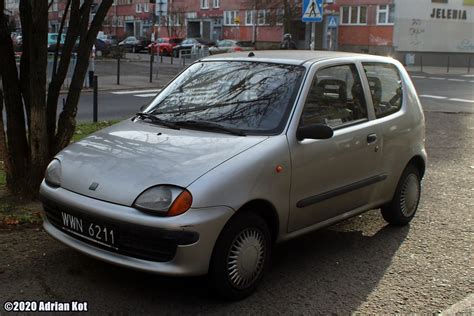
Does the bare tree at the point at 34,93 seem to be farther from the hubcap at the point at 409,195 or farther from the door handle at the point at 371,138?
the hubcap at the point at 409,195

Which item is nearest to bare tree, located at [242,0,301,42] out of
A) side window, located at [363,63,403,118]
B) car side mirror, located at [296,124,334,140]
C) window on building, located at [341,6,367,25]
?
window on building, located at [341,6,367,25]

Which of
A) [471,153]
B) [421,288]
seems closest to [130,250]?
[421,288]

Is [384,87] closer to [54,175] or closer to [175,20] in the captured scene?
[54,175]

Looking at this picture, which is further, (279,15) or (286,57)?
(279,15)

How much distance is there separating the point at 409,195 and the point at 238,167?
2485 millimetres

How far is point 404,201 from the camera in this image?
5.45 meters

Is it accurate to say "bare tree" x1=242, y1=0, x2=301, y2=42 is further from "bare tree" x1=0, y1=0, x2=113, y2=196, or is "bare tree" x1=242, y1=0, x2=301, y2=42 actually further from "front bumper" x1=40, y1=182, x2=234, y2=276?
"front bumper" x1=40, y1=182, x2=234, y2=276

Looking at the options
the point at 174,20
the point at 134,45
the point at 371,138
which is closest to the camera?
the point at 371,138

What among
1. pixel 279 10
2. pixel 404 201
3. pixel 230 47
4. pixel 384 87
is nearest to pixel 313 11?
pixel 384 87

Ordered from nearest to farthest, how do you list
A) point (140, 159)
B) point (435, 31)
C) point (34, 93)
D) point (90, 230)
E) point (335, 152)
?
point (90, 230) < point (140, 159) < point (335, 152) < point (34, 93) < point (435, 31)

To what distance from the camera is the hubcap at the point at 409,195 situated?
5441mm

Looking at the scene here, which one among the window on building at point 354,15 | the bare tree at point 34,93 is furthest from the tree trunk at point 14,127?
the window on building at point 354,15

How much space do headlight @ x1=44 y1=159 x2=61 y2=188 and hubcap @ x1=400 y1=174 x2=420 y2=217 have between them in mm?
3151

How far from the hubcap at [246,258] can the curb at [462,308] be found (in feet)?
4.12
